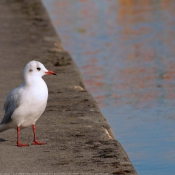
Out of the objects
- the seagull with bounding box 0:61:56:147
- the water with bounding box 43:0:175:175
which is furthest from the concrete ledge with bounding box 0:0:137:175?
the water with bounding box 43:0:175:175

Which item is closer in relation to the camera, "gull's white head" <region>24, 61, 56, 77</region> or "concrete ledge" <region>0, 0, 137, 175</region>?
"concrete ledge" <region>0, 0, 137, 175</region>

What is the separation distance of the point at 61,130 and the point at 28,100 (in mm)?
846

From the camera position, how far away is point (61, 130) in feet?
25.3

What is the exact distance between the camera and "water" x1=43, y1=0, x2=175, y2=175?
27.4 feet

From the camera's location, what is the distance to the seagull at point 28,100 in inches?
275

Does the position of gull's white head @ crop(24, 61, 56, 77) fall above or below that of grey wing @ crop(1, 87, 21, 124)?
above

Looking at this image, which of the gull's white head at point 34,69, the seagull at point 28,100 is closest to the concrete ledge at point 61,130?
the seagull at point 28,100

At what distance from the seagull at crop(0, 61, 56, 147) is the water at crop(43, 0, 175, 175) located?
110 cm

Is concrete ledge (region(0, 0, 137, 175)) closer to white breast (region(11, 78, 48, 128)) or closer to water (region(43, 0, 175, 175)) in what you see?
white breast (region(11, 78, 48, 128))

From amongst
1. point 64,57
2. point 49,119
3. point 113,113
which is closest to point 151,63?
point 64,57

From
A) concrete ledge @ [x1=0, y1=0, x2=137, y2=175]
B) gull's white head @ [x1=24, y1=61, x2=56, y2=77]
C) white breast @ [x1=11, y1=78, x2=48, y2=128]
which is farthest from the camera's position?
gull's white head @ [x1=24, y1=61, x2=56, y2=77]

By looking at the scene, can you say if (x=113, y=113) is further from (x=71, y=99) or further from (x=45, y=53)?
(x=45, y=53)

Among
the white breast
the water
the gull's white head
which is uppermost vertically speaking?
the water

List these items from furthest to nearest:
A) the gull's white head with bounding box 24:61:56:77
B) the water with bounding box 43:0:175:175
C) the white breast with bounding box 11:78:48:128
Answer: the water with bounding box 43:0:175:175 → the gull's white head with bounding box 24:61:56:77 → the white breast with bounding box 11:78:48:128
